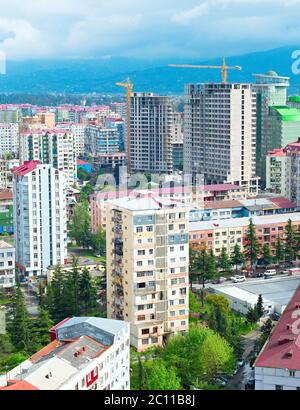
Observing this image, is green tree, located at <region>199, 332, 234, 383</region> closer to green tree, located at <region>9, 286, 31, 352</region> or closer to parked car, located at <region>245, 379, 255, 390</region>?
parked car, located at <region>245, 379, 255, 390</region>

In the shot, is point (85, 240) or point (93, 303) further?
point (85, 240)

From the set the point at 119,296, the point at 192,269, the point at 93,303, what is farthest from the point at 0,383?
the point at 192,269

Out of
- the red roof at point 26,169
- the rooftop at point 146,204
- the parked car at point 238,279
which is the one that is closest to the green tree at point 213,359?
the rooftop at point 146,204

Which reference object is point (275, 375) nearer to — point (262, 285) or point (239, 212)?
point (262, 285)

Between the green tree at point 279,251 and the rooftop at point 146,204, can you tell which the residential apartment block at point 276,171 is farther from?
the rooftop at point 146,204

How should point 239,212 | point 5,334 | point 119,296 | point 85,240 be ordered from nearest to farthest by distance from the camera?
point 5,334, point 119,296, point 85,240, point 239,212

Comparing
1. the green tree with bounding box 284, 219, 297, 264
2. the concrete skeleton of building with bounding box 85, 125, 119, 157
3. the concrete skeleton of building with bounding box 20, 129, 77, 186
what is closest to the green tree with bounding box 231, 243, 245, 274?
the green tree with bounding box 284, 219, 297, 264

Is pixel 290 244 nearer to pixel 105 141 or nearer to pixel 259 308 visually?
pixel 259 308
